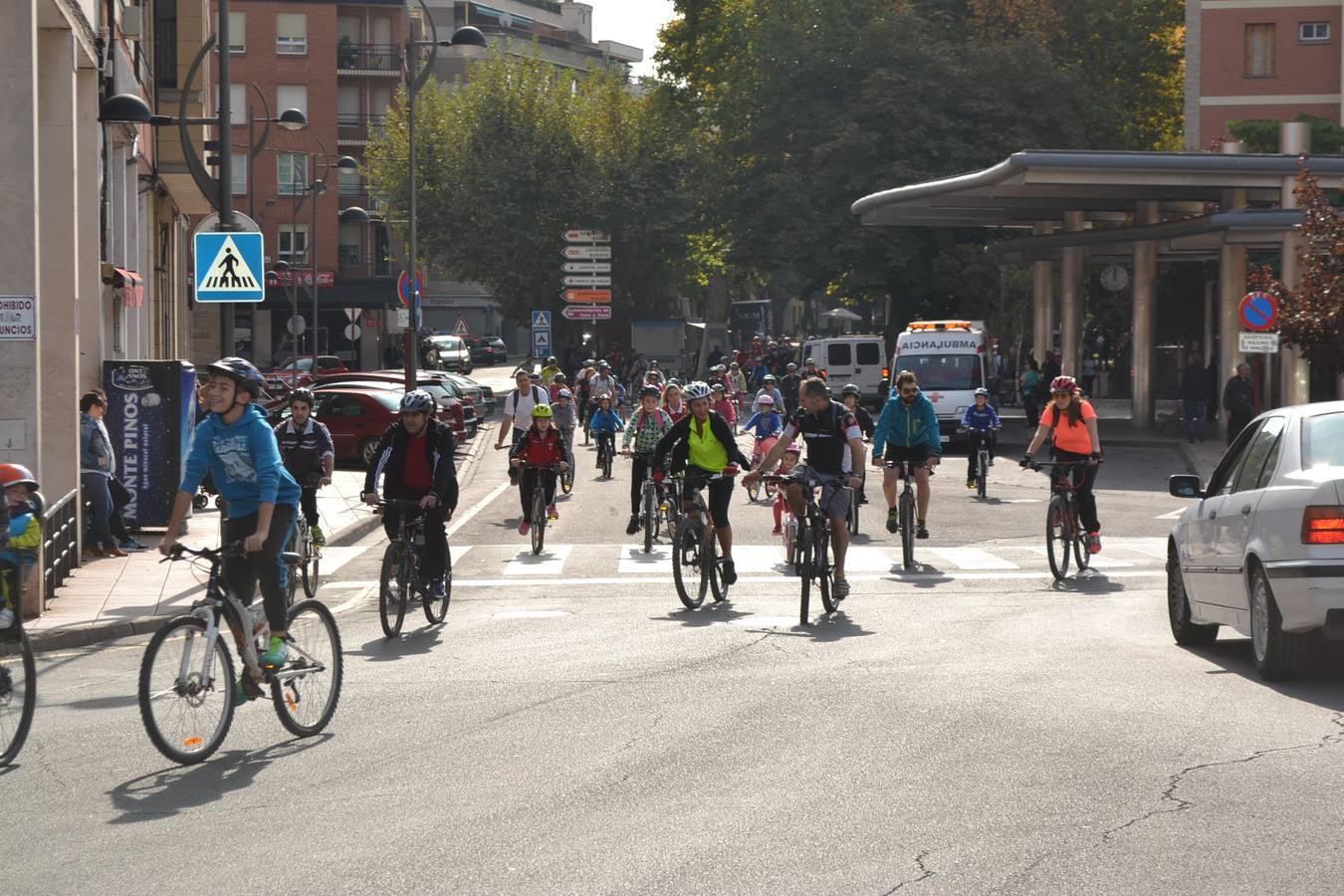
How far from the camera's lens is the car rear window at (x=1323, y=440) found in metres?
10.3

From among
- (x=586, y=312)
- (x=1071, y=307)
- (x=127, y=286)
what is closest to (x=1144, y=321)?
(x=1071, y=307)

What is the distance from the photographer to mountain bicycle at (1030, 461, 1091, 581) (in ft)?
56.6

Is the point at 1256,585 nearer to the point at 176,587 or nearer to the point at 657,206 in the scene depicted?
the point at 176,587

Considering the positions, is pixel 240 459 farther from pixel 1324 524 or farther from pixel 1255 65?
pixel 1255 65

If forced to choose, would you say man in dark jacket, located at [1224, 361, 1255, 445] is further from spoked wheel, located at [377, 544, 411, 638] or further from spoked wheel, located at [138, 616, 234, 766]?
spoked wheel, located at [138, 616, 234, 766]

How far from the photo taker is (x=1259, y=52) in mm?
58094

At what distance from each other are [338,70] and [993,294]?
36.9m

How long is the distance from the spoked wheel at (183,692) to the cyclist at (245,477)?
0.25 meters

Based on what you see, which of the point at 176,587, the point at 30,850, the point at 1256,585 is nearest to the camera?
the point at 30,850

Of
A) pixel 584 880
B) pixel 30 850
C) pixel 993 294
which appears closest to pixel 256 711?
pixel 30 850

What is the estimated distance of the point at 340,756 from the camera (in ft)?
27.8

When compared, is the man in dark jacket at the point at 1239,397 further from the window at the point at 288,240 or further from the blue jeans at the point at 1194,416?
the window at the point at 288,240

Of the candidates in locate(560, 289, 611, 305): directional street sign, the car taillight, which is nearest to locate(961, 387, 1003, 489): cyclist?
the car taillight

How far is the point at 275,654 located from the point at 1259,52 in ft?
178
